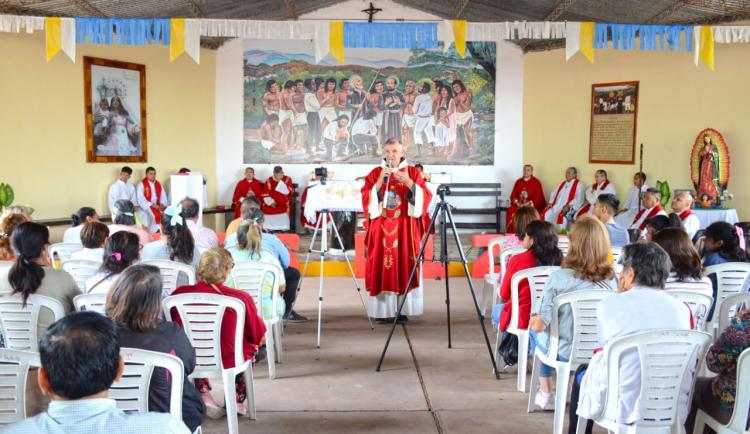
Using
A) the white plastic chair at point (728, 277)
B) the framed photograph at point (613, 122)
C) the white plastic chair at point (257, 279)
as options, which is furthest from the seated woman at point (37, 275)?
the framed photograph at point (613, 122)

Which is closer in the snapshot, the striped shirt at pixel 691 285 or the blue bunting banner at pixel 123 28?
the striped shirt at pixel 691 285

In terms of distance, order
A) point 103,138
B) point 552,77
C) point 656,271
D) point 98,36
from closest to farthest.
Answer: point 656,271 → point 98,36 → point 103,138 → point 552,77

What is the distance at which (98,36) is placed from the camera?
24.8 ft

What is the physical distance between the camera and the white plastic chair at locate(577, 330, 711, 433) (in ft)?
9.02

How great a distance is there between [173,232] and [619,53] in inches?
349

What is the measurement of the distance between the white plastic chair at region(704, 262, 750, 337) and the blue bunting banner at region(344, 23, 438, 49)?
13.9 feet

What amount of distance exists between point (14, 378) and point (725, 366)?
254cm

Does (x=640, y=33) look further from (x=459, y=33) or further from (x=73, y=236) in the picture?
(x=73, y=236)

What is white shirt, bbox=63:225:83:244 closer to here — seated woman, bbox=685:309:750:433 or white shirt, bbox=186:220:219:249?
white shirt, bbox=186:220:219:249

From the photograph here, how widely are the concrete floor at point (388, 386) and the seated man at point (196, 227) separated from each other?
39.1 inches

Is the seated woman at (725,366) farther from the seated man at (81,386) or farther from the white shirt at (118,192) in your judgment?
the white shirt at (118,192)

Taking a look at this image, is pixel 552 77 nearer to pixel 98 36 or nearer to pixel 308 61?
pixel 308 61

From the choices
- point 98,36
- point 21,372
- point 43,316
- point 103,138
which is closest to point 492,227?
point 103,138

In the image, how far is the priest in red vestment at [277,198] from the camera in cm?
1262
